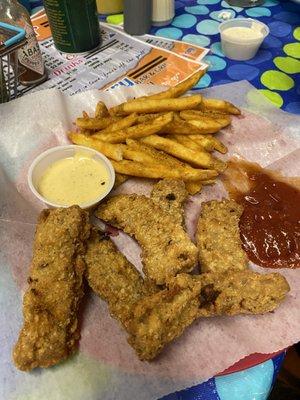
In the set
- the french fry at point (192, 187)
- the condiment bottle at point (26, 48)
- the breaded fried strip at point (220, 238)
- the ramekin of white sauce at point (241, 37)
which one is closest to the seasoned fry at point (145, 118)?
the french fry at point (192, 187)

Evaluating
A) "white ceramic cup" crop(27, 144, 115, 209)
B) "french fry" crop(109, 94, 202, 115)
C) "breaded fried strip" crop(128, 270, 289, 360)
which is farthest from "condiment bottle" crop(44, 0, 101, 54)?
"breaded fried strip" crop(128, 270, 289, 360)

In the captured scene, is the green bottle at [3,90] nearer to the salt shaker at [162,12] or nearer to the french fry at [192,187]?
the french fry at [192,187]

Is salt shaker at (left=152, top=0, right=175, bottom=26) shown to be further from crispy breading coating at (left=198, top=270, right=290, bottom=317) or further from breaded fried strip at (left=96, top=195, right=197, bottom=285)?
crispy breading coating at (left=198, top=270, right=290, bottom=317)

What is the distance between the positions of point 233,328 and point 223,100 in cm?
128

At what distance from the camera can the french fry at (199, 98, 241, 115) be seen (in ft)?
6.99

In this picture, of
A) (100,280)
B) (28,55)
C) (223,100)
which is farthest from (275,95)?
(100,280)

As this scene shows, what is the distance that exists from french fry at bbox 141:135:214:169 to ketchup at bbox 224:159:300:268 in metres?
0.22

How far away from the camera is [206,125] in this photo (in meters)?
2.01

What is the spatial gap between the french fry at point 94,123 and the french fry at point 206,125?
394 millimetres

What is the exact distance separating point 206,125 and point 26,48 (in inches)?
47.2

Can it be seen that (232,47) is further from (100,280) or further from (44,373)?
(44,373)

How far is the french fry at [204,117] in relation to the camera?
2045 mm

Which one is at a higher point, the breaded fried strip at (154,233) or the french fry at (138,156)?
the french fry at (138,156)

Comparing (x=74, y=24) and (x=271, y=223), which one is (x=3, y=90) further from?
(x=271, y=223)
